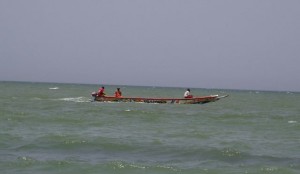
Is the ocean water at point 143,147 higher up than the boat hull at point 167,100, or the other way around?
the boat hull at point 167,100

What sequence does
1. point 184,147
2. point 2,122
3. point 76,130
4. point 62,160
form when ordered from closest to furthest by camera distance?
point 62,160
point 184,147
point 76,130
point 2,122

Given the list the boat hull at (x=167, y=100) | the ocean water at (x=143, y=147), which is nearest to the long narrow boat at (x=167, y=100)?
the boat hull at (x=167, y=100)

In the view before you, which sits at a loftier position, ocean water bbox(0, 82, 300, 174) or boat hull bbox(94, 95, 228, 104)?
boat hull bbox(94, 95, 228, 104)

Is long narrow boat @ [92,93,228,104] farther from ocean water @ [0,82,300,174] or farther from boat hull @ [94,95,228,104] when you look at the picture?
ocean water @ [0,82,300,174]

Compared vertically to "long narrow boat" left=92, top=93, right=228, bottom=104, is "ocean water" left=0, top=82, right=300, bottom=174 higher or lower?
lower

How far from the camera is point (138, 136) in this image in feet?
57.4

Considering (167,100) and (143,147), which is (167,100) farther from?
(143,147)

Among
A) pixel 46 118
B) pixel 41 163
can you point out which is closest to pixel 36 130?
pixel 46 118

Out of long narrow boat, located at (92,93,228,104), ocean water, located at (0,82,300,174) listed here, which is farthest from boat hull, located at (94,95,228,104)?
ocean water, located at (0,82,300,174)

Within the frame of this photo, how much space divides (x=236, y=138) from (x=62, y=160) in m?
7.71

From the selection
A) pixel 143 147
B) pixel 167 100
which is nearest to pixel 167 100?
pixel 167 100

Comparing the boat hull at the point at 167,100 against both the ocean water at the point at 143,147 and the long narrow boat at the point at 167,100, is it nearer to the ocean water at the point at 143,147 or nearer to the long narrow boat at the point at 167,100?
the long narrow boat at the point at 167,100

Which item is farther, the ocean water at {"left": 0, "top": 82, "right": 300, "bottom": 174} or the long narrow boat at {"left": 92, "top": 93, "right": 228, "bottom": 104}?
the long narrow boat at {"left": 92, "top": 93, "right": 228, "bottom": 104}

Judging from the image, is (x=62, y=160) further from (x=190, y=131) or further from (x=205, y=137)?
(x=190, y=131)
